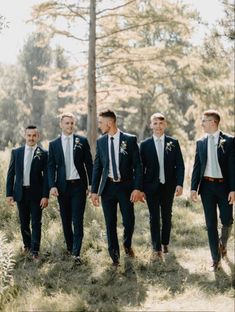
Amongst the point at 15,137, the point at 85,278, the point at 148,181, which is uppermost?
the point at 15,137

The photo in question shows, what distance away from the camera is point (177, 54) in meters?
13.9

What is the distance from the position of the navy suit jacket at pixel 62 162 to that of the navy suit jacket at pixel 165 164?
0.83 metres

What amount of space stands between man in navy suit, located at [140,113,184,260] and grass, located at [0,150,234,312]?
479 mm

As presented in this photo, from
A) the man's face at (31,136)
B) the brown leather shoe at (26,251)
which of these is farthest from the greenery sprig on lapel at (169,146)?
the brown leather shoe at (26,251)

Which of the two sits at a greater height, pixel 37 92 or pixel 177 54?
pixel 37 92

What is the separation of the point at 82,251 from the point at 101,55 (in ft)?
27.2

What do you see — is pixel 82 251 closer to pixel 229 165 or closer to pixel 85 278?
pixel 85 278

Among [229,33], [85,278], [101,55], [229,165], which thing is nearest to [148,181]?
[229,165]

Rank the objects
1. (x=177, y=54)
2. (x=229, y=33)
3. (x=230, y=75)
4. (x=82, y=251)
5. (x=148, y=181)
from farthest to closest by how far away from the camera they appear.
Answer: (x=230, y=75) → (x=177, y=54) → (x=229, y=33) → (x=82, y=251) → (x=148, y=181)

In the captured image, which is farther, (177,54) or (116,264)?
(177,54)

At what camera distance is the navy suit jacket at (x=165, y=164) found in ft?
20.8

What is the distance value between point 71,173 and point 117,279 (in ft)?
5.48

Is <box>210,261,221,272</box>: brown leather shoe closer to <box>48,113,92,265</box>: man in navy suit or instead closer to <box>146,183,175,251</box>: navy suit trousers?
<box>146,183,175,251</box>: navy suit trousers

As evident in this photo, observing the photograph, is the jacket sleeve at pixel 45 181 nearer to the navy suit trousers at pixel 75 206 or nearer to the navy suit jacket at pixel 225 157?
the navy suit trousers at pixel 75 206
